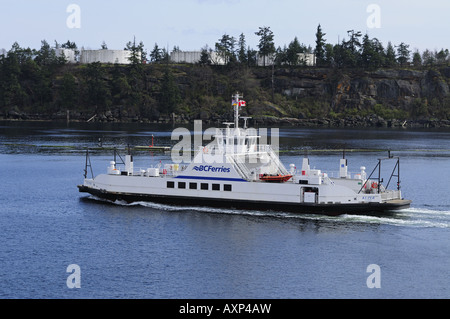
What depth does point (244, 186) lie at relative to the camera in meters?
51.8

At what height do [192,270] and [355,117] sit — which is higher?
[355,117]

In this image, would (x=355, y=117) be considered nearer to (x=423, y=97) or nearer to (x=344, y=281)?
(x=423, y=97)

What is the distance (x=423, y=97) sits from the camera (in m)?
198

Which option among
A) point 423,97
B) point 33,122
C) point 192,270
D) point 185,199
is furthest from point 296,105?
point 192,270

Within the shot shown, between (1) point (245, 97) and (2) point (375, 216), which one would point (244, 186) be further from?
(1) point (245, 97)

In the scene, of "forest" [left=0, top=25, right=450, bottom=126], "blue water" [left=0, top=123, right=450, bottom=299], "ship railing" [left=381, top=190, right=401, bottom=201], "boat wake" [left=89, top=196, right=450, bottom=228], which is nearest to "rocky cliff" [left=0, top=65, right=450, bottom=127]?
"forest" [left=0, top=25, right=450, bottom=126]

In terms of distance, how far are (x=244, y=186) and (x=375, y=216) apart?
37.7ft

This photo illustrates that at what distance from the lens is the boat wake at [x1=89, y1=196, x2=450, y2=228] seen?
48938 mm

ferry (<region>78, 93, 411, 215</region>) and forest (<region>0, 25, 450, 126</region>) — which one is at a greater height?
forest (<region>0, 25, 450, 126</region>)

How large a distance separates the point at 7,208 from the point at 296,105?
151805mm

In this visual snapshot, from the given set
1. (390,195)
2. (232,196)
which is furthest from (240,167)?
(390,195)

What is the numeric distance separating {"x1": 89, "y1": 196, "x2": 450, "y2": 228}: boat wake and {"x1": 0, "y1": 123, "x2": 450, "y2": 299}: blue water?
105 millimetres

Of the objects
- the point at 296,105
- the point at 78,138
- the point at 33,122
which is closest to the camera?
the point at 78,138

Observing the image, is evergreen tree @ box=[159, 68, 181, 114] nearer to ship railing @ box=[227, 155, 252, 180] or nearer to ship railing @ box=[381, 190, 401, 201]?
ship railing @ box=[227, 155, 252, 180]
